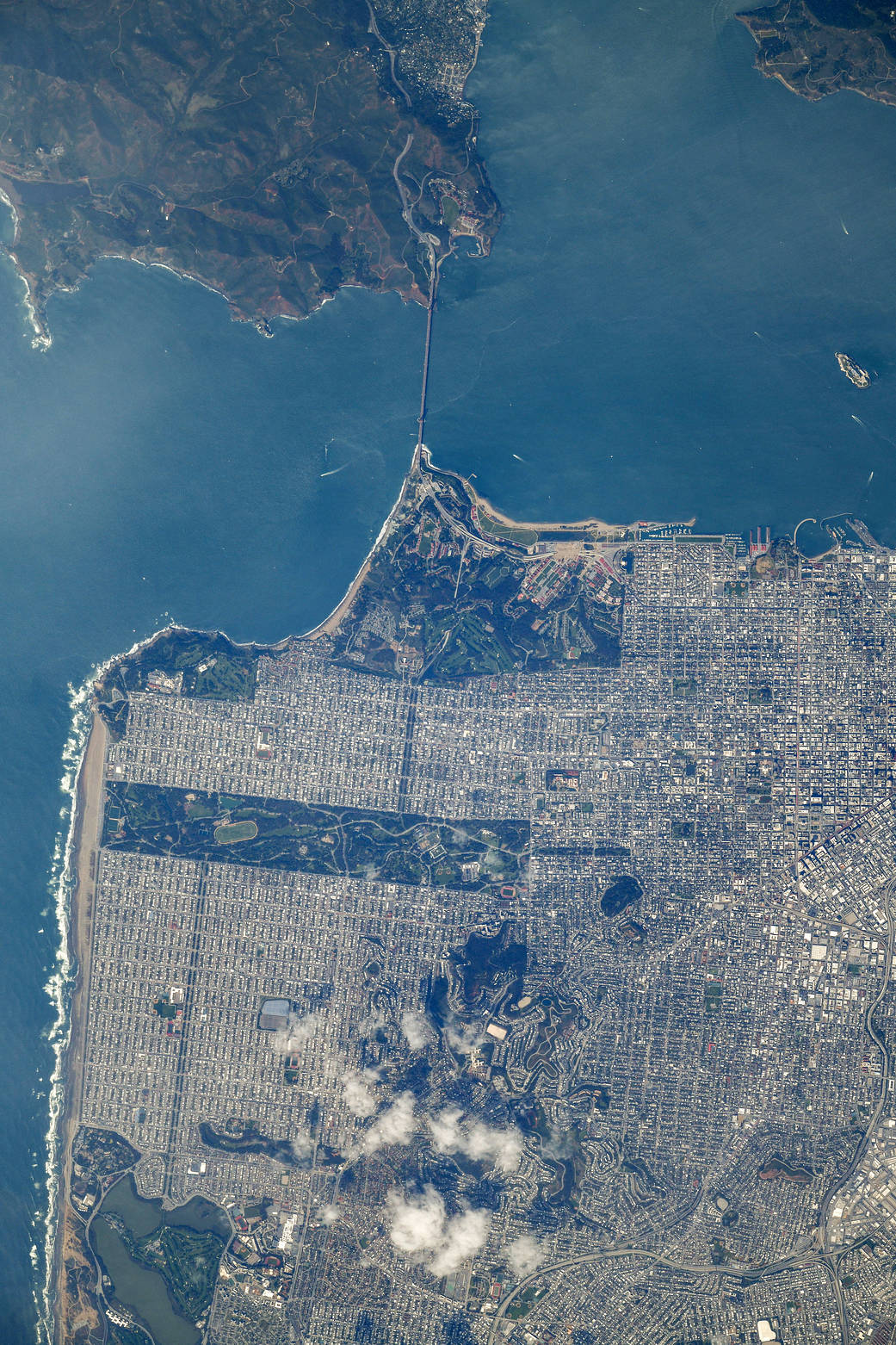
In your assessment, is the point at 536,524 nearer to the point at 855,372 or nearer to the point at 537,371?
the point at 537,371

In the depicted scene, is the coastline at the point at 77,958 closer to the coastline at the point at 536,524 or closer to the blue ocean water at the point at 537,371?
the blue ocean water at the point at 537,371

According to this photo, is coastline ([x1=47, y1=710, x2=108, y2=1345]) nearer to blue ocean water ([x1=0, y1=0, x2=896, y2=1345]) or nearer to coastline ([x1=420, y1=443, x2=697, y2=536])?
blue ocean water ([x1=0, y1=0, x2=896, y2=1345])

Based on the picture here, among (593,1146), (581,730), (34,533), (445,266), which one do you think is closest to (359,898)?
(581,730)

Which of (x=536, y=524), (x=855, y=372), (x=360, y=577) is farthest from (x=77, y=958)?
(x=855, y=372)

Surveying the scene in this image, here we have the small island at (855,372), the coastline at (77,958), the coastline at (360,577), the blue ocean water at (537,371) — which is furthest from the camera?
the coastline at (360,577)

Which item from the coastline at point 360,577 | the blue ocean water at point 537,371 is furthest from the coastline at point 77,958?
the coastline at point 360,577

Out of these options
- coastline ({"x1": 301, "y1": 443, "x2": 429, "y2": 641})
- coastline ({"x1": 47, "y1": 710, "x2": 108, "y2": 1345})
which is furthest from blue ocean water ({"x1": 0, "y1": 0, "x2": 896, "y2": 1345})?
coastline ({"x1": 47, "y1": 710, "x2": 108, "y2": 1345})

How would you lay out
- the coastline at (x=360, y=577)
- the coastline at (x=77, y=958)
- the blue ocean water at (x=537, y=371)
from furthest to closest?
the coastline at (x=360, y=577), the blue ocean water at (x=537, y=371), the coastline at (x=77, y=958)
